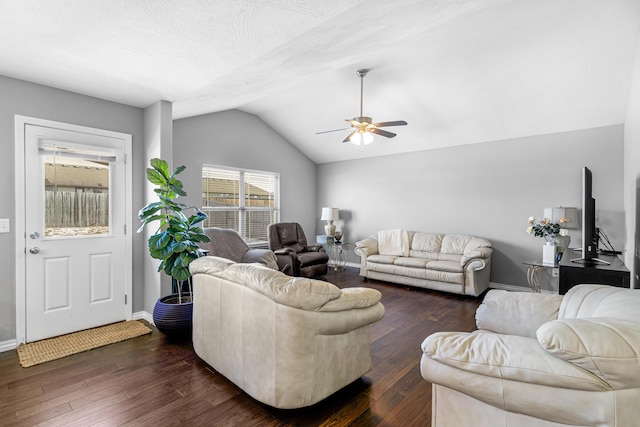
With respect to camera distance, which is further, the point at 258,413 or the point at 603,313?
the point at 258,413

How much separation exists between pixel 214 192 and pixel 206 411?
165 inches

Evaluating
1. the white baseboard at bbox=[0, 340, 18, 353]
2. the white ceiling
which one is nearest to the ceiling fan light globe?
the white ceiling

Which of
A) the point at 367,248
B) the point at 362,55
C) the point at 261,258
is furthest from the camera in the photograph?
the point at 367,248

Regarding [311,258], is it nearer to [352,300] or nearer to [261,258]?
[261,258]

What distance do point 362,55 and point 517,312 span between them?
2.79m

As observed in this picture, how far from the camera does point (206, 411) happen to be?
79.7 inches

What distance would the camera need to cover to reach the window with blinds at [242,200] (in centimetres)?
561

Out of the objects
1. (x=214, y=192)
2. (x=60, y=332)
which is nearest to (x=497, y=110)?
(x=214, y=192)

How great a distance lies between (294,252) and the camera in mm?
5758

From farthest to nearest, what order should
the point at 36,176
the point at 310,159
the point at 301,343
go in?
1. the point at 310,159
2. the point at 36,176
3. the point at 301,343

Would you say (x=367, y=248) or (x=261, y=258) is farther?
(x=367, y=248)

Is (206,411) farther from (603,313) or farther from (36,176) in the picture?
(36,176)

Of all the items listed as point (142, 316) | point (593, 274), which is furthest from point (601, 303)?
point (142, 316)

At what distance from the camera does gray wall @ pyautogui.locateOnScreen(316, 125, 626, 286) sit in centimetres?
439
